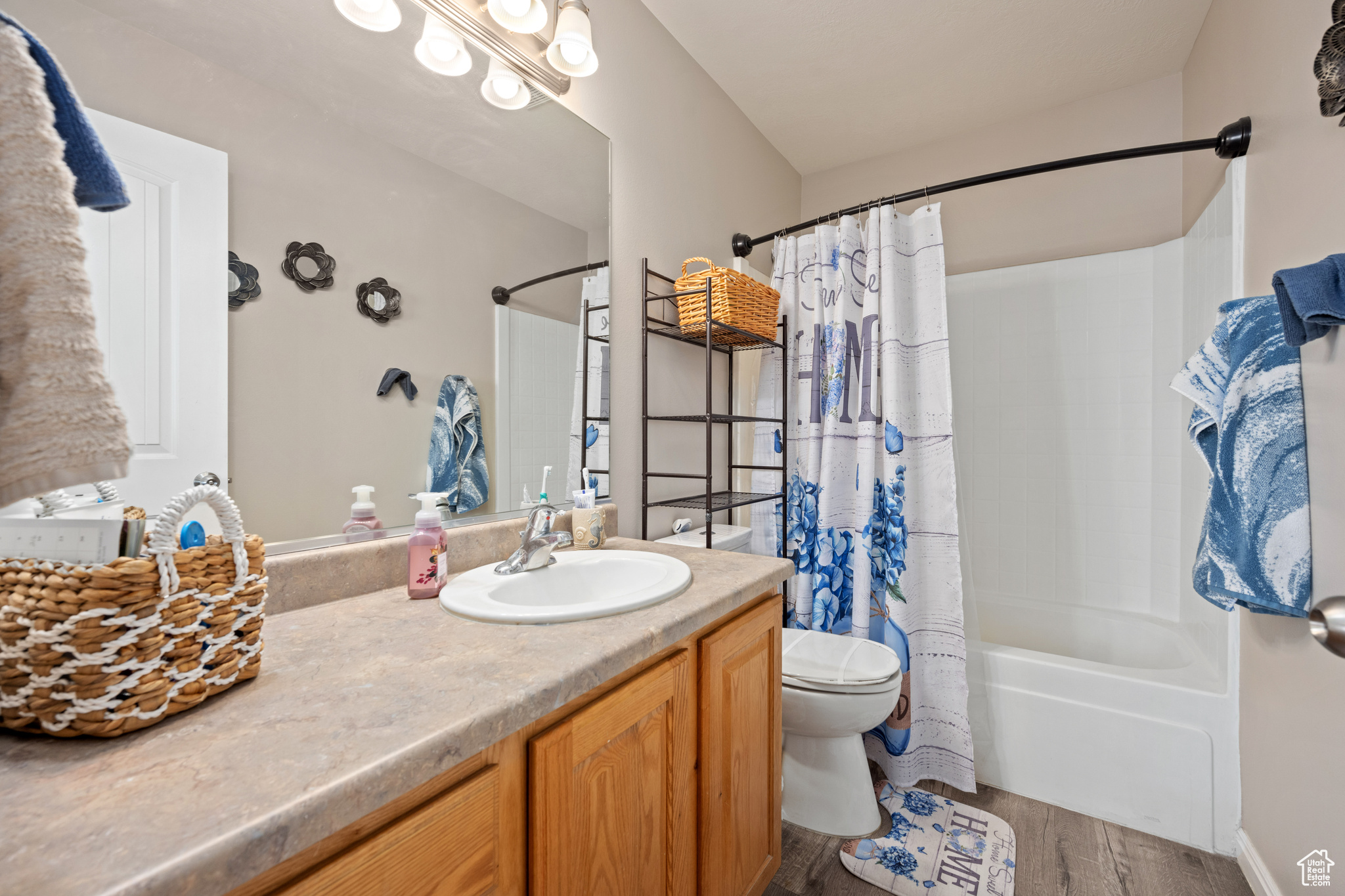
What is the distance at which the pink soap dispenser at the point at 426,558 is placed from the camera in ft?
3.26

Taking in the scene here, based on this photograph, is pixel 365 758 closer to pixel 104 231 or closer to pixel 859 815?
pixel 104 231

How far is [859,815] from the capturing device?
64.2 inches

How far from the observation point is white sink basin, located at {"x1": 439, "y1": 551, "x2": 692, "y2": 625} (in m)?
0.87

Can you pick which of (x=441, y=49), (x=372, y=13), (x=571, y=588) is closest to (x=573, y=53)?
(x=441, y=49)

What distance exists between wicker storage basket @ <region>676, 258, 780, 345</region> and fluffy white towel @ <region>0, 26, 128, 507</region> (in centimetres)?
143

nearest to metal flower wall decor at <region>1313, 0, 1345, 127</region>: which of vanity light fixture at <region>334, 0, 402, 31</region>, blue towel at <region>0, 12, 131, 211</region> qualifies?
vanity light fixture at <region>334, 0, 402, 31</region>

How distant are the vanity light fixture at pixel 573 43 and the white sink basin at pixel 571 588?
117 cm

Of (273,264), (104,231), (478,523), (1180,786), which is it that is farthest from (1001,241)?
(104,231)

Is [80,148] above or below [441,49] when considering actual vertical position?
below

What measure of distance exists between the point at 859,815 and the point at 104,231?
6.76 feet

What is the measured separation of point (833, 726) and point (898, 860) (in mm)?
376

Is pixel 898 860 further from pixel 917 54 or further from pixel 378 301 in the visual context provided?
pixel 917 54

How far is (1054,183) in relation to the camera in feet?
7.63

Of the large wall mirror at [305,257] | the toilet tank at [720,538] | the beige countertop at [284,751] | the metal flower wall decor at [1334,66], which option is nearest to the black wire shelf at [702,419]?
the toilet tank at [720,538]
